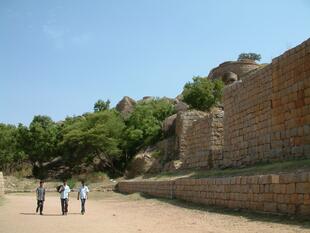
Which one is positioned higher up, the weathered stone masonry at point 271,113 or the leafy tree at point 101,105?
the leafy tree at point 101,105

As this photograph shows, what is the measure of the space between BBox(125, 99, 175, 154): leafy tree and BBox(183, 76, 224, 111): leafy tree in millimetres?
3604

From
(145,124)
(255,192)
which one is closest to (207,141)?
(255,192)

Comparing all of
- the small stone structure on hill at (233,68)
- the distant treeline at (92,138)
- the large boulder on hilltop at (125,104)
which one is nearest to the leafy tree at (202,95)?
the distant treeline at (92,138)

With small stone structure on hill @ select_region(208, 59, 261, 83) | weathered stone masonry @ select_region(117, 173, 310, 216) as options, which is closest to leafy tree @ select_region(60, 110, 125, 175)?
small stone structure on hill @ select_region(208, 59, 261, 83)

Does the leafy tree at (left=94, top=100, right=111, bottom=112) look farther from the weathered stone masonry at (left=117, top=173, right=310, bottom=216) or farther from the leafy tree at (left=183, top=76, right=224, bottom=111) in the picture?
the weathered stone masonry at (left=117, top=173, right=310, bottom=216)

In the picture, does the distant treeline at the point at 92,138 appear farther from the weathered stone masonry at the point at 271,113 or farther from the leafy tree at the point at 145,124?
the weathered stone masonry at the point at 271,113

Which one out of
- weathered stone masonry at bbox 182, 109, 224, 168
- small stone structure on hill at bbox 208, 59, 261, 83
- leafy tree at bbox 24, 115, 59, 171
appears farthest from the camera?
small stone structure on hill at bbox 208, 59, 261, 83

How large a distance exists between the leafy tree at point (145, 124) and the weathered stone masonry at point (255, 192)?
1856cm

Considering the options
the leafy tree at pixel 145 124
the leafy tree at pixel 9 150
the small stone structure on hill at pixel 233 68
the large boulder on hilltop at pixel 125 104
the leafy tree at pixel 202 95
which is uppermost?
the small stone structure on hill at pixel 233 68

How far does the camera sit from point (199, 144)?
24.1 m

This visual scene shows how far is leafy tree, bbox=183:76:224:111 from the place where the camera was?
3566cm

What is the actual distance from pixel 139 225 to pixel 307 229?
4853 millimetres

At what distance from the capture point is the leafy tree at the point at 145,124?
3812cm

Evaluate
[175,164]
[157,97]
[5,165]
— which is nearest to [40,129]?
[5,165]
